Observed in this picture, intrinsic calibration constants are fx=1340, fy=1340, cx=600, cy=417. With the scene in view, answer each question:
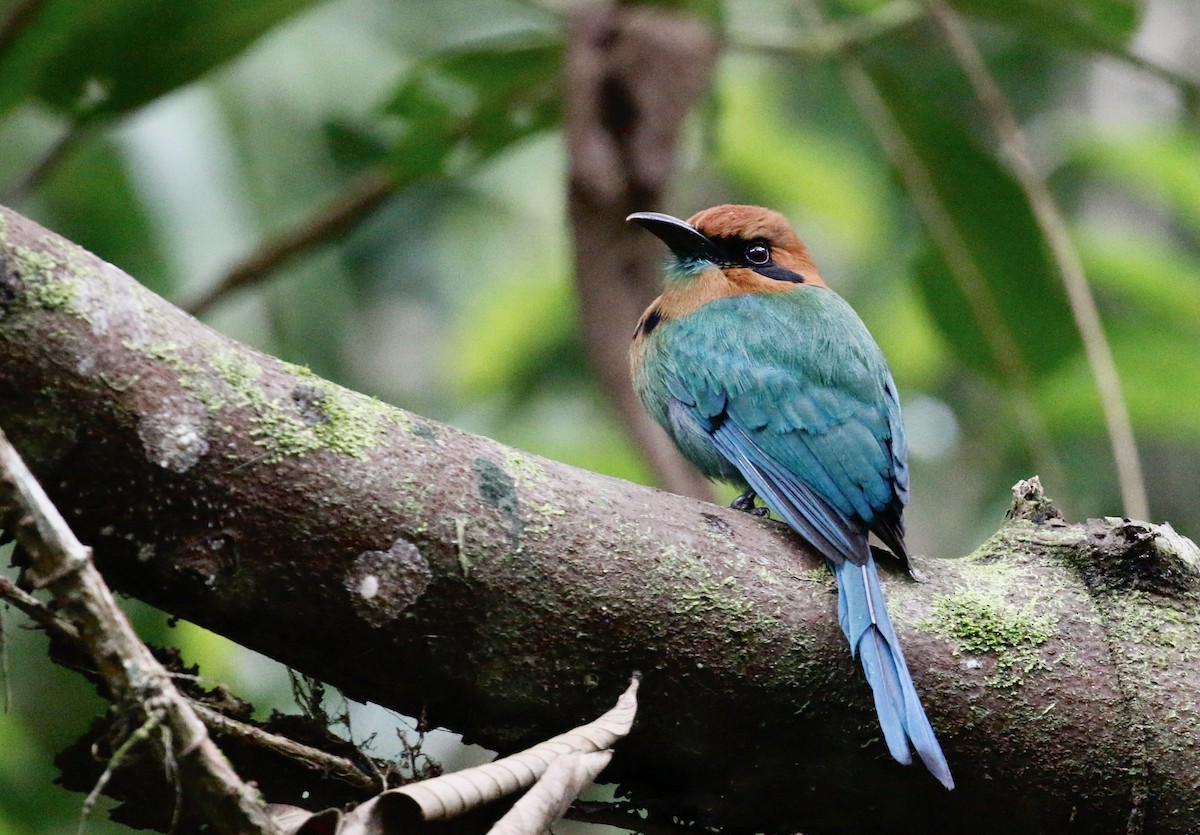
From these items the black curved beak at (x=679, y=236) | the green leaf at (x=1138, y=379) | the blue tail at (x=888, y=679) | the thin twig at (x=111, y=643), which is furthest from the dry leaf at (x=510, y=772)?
the green leaf at (x=1138, y=379)

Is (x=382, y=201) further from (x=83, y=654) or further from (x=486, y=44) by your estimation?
(x=83, y=654)

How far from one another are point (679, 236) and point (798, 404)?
0.80 m

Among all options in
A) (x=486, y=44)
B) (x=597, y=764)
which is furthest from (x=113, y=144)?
(x=597, y=764)

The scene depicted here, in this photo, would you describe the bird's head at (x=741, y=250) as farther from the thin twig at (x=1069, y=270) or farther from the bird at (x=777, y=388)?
the thin twig at (x=1069, y=270)

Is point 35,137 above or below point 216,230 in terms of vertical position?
above

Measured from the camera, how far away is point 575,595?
2.14 metres

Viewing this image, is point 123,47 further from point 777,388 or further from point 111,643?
point 111,643

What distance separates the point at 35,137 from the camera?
5621 mm

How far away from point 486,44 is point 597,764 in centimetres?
328

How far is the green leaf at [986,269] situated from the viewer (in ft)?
14.4

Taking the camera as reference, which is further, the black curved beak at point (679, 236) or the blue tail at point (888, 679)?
the black curved beak at point (679, 236)

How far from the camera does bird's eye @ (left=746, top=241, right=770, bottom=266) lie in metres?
3.94

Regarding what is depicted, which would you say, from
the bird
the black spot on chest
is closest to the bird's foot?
the bird

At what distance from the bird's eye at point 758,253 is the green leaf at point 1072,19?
4.30ft
